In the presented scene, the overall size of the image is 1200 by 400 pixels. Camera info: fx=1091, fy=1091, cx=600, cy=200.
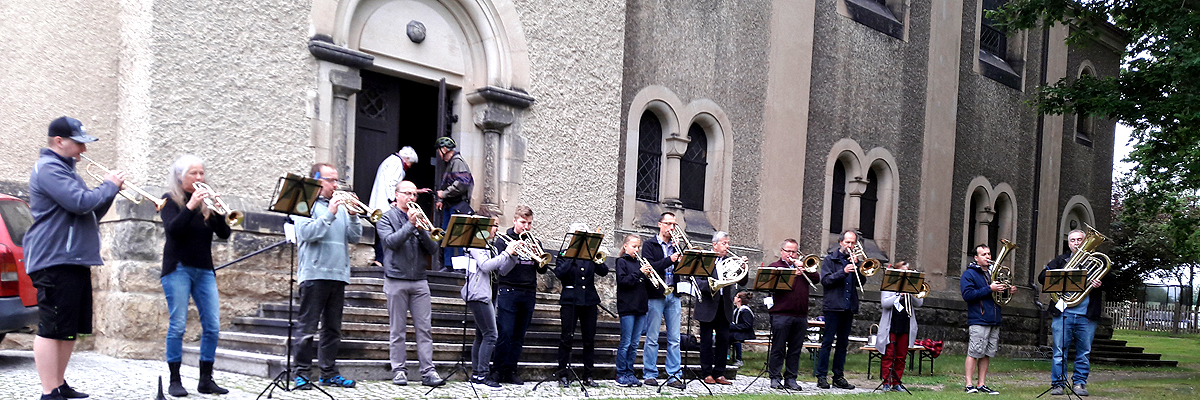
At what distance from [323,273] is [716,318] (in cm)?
464

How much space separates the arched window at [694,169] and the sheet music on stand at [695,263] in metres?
5.87

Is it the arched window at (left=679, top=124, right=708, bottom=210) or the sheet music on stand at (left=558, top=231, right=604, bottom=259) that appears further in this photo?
the arched window at (left=679, top=124, right=708, bottom=210)

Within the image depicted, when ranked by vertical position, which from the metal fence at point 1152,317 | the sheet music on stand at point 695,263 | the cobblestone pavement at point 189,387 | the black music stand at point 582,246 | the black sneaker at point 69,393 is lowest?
the metal fence at point 1152,317

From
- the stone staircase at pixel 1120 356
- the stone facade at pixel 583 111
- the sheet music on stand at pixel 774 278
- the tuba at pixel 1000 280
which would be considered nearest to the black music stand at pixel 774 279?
the sheet music on stand at pixel 774 278

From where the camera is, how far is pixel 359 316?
34.3 ft

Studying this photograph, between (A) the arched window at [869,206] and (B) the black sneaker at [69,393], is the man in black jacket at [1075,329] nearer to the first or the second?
(A) the arched window at [869,206]

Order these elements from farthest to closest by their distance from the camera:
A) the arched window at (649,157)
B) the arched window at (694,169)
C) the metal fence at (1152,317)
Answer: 1. the metal fence at (1152,317)
2. the arched window at (694,169)
3. the arched window at (649,157)

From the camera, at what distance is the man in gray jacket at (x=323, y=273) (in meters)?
8.41

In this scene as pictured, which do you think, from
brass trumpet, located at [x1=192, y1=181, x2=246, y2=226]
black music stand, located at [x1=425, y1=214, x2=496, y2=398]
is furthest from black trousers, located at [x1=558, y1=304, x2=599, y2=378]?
brass trumpet, located at [x1=192, y1=181, x2=246, y2=226]

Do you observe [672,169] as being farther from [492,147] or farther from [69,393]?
[69,393]

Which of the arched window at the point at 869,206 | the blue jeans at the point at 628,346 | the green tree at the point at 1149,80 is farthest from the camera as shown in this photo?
the arched window at the point at 869,206

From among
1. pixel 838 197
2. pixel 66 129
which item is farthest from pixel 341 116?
pixel 838 197

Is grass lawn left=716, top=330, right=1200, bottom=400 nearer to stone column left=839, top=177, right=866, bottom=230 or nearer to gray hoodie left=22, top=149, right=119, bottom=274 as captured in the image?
stone column left=839, top=177, right=866, bottom=230

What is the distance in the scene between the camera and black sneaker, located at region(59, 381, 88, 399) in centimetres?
701
